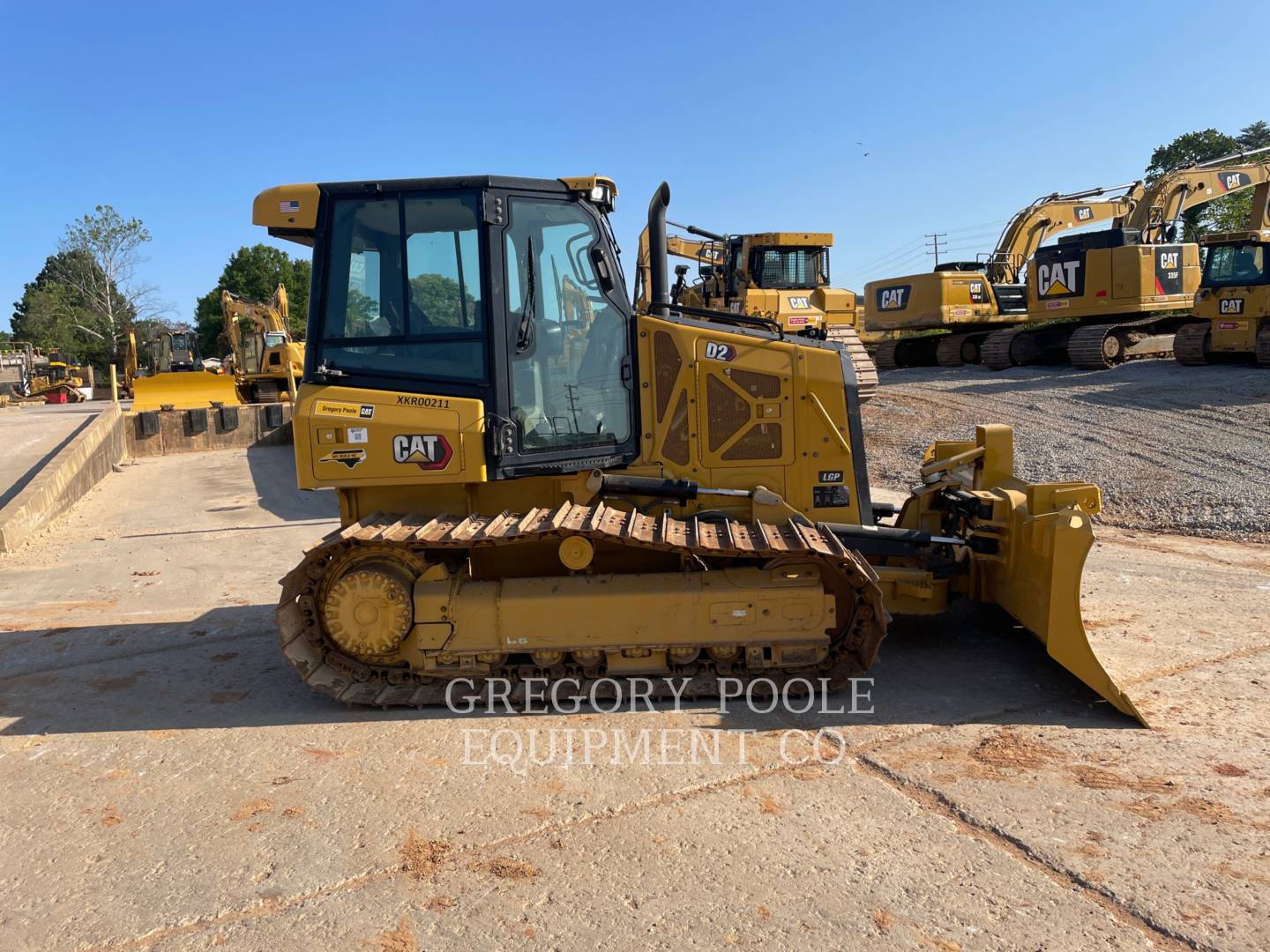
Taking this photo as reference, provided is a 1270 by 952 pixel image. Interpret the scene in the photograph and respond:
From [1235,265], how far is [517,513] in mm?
16931

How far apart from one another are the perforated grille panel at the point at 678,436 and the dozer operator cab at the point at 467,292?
0.57 meters

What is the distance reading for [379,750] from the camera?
4141 mm

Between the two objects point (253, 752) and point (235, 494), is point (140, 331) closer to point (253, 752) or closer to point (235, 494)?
point (235, 494)

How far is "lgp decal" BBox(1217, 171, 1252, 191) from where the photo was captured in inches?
820

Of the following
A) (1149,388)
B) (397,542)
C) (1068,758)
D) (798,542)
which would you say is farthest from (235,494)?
(1149,388)

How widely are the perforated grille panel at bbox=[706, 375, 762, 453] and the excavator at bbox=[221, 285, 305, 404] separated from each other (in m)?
18.3

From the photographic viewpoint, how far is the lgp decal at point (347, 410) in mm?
4625

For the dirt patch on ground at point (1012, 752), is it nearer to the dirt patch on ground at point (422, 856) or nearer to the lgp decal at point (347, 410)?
the dirt patch on ground at point (422, 856)

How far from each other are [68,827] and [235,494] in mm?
9832

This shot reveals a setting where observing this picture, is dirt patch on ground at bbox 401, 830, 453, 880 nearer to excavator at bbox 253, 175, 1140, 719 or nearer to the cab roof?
excavator at bbox 253, 175, 1140, 719

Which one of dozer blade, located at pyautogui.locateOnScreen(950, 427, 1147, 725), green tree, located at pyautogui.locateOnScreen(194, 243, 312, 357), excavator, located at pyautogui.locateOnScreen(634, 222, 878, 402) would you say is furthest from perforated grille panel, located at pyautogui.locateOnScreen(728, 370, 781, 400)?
green tree, located at pyautogui.locateOnScreen(194, 243, 312, 357)

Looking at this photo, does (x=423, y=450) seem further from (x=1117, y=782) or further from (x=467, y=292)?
(x=1117, y=782)

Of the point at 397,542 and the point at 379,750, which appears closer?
the point at 379,750

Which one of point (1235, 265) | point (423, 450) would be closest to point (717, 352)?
point (423, 450)
